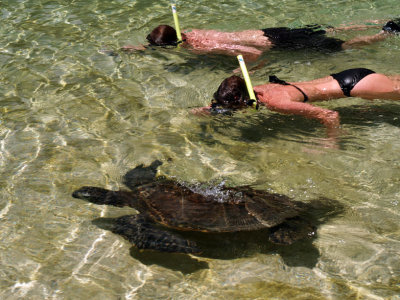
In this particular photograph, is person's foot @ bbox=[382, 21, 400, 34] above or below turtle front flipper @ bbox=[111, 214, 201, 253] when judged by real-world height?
below

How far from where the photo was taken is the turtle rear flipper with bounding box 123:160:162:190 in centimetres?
427

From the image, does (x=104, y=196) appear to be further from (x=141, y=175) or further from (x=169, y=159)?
(x=169, y=159)

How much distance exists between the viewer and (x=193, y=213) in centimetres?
352

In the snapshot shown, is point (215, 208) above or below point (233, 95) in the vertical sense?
below

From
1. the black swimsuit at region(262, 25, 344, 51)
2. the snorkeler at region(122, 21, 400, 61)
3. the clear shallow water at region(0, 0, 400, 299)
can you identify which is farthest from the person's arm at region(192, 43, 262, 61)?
the black swimsuit at region(262, 25, 344, 51)

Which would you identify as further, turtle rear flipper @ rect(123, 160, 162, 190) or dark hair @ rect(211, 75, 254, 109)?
dark hair @ rect(211, 75, 254, 109)

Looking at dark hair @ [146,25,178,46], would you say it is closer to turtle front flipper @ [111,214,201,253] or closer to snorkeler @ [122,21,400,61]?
snorkeler @ [122,21,400,61]

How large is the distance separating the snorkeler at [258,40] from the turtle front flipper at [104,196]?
3683 millimetres

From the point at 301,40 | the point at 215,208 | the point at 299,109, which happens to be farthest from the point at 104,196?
the point at 301,40

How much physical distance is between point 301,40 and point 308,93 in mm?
1976

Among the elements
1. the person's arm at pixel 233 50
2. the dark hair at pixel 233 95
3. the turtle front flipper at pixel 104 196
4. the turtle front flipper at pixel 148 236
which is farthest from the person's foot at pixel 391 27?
the turtle front flipper at pixel 148 236

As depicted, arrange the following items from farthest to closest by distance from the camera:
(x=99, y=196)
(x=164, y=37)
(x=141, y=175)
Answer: (x=164, y=37), (x=141, y=175), (x=99, y=196)

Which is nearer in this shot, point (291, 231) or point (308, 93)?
point (291, 231)

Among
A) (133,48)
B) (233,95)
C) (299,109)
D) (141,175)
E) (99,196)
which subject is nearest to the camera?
(99,196)
